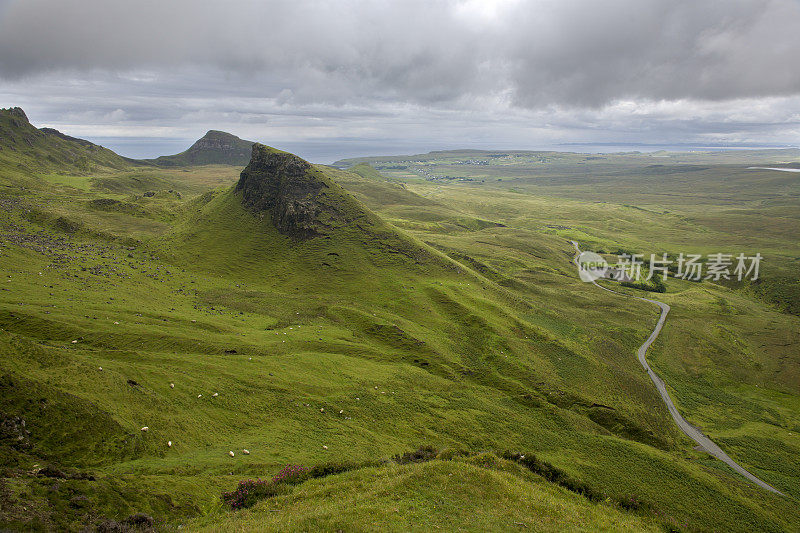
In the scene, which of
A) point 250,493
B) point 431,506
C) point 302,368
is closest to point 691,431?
point 431,506

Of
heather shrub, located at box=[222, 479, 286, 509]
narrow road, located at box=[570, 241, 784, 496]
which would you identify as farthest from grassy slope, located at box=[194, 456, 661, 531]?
narrow road, located at box=[570, 241, 784, 496]

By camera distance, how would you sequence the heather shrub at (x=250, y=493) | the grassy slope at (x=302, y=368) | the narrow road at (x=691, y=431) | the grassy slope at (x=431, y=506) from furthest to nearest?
the narrow road at (x=691, y=431) → the grassy slope at (x=302, y=368) → the heather shrub at (x=250, y=493) → the grassy slope at (x=431, y=506)

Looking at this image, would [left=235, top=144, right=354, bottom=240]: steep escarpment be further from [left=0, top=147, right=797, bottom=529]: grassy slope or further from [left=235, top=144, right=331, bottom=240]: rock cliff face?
[left=0, top=147, right=797, bottom=529]: grassy slope

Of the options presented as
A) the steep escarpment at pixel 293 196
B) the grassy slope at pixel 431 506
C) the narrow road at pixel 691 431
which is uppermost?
the steep escarpment at pixel 293 196

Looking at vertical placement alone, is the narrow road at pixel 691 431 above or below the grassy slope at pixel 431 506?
below

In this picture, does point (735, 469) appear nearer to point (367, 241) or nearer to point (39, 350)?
point (39, 350)

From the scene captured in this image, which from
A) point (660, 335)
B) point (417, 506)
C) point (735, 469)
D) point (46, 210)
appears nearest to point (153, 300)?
point (417, 506)

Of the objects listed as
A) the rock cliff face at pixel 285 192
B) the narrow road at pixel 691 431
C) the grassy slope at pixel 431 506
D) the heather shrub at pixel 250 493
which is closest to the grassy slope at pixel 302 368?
the heather shrub at pixel 250 493

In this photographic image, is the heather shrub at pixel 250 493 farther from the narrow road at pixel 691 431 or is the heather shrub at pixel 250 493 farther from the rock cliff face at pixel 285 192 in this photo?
the rock cliff face at pixel 285 192
